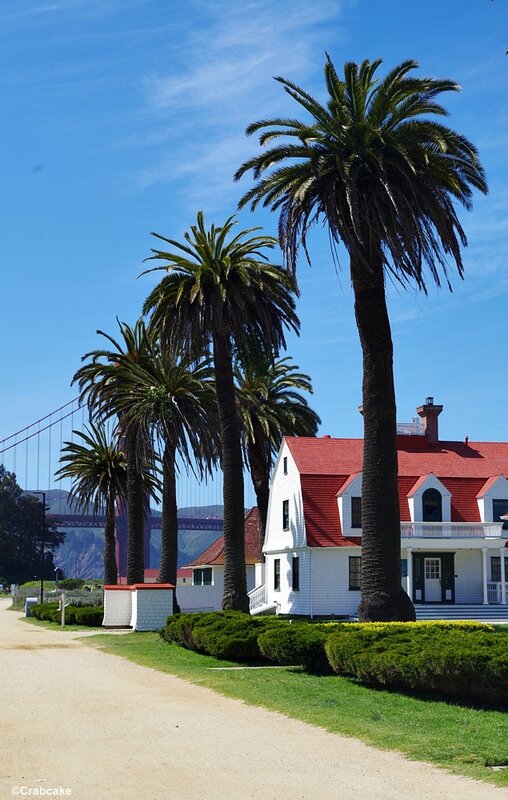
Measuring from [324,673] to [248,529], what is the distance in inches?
1925

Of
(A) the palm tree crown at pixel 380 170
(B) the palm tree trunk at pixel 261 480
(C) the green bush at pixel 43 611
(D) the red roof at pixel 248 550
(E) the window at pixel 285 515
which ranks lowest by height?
(C) the green bush at pixel 43 611

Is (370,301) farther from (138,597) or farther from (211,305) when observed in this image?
(138,597)

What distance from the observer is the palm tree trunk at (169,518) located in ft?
149

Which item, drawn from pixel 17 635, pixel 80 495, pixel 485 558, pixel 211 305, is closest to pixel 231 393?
pixel 211 305

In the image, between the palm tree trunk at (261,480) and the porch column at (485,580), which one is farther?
the palm tree trunk at (261,480)

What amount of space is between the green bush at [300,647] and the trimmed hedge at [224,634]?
1.60 meters

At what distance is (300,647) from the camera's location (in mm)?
22344

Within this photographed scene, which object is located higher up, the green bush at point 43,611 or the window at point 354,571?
the window at point 354,571

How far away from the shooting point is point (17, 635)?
41344mm

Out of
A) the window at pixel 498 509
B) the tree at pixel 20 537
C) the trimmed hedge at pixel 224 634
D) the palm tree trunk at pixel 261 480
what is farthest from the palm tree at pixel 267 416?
the tree at pixel 20 537

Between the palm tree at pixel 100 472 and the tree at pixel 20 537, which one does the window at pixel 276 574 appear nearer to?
the palm tree at pixel 100 472

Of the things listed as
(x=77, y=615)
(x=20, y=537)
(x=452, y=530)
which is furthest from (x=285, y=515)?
(x=20, y=537)

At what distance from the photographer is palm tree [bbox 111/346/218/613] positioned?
149 ft

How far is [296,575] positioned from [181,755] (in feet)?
123
